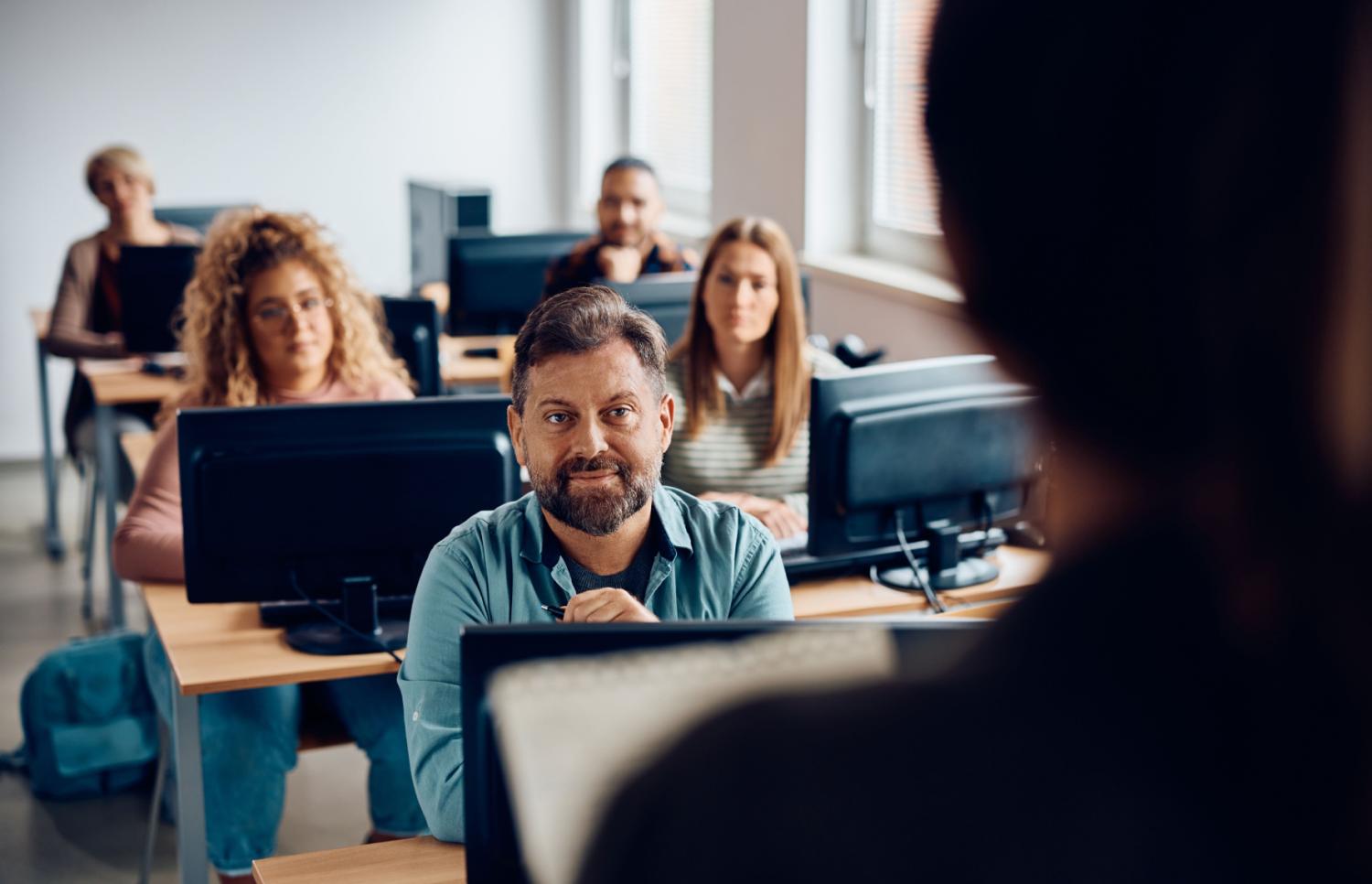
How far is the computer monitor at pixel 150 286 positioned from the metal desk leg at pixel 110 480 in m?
0.25

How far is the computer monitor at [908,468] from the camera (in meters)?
2.17

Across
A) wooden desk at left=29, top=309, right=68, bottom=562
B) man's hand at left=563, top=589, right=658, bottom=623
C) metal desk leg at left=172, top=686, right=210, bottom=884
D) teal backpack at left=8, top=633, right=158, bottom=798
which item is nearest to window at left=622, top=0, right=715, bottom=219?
wooden desk at left=29, top=309, right=68, bottom=562

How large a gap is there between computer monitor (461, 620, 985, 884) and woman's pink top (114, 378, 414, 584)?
1492mm

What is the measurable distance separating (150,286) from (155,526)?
1.90 m

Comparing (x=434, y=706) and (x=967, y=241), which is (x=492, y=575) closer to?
(x=434, y=706)

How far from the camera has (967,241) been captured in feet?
1.19

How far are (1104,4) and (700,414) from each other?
102 inches

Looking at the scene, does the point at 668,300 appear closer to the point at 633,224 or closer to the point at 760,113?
the point at 633,224

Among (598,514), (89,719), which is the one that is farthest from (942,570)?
(89,719)

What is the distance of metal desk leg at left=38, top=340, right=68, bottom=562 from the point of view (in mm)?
4789

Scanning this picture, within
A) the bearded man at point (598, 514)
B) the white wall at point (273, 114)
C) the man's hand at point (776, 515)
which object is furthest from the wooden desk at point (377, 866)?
the white wall at point (273, 114)

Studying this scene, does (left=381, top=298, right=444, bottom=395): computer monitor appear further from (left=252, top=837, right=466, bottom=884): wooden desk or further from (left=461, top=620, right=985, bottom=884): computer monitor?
(left=461, top=620, right=985, bottom=884): computer monitor

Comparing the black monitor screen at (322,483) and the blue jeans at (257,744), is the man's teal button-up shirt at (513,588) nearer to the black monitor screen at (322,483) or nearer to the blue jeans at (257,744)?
the black monitor screen at (322,483)

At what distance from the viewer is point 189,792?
211 cm
